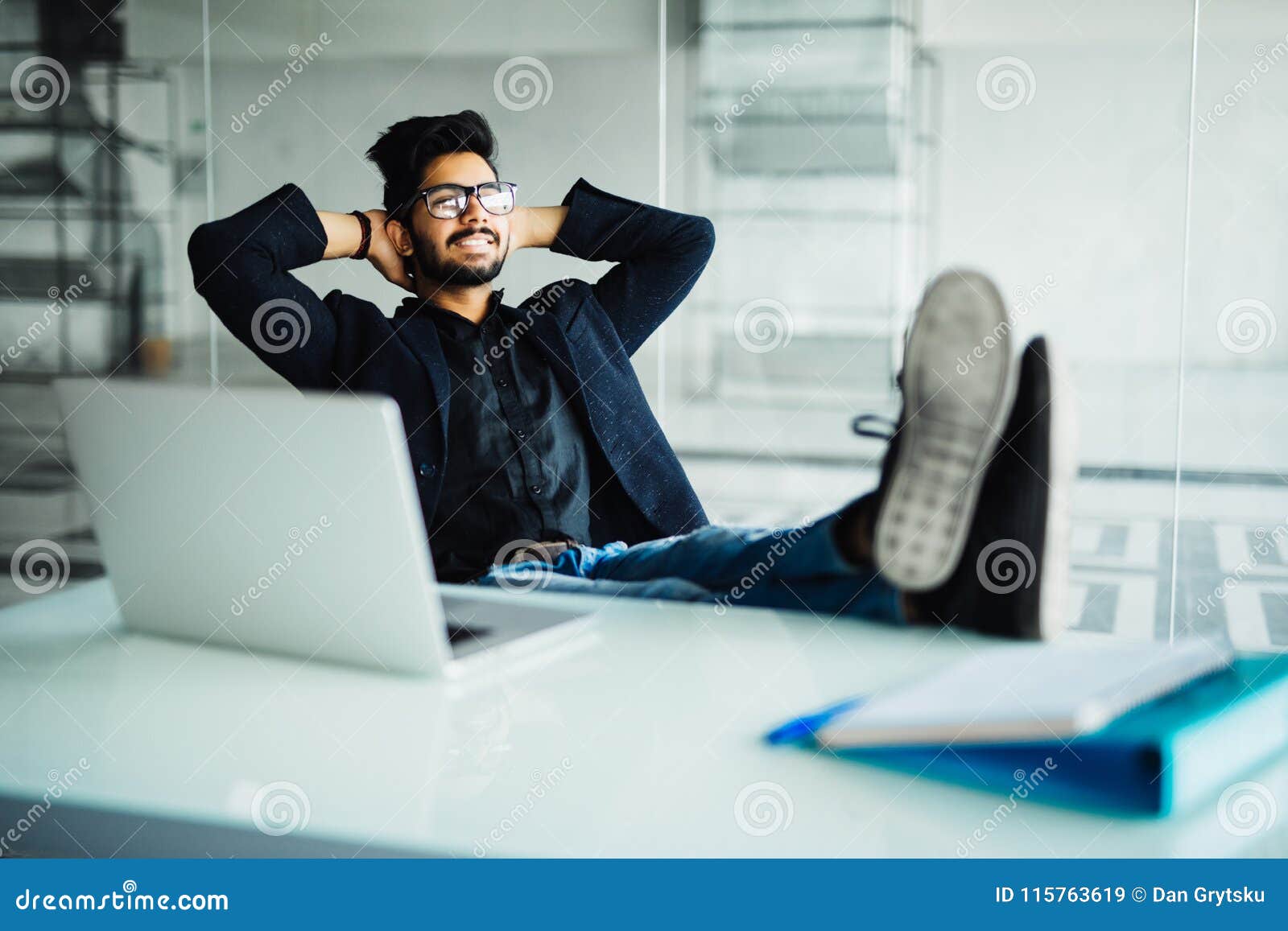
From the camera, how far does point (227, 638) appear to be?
4.03 ft

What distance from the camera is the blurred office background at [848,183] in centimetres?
321
